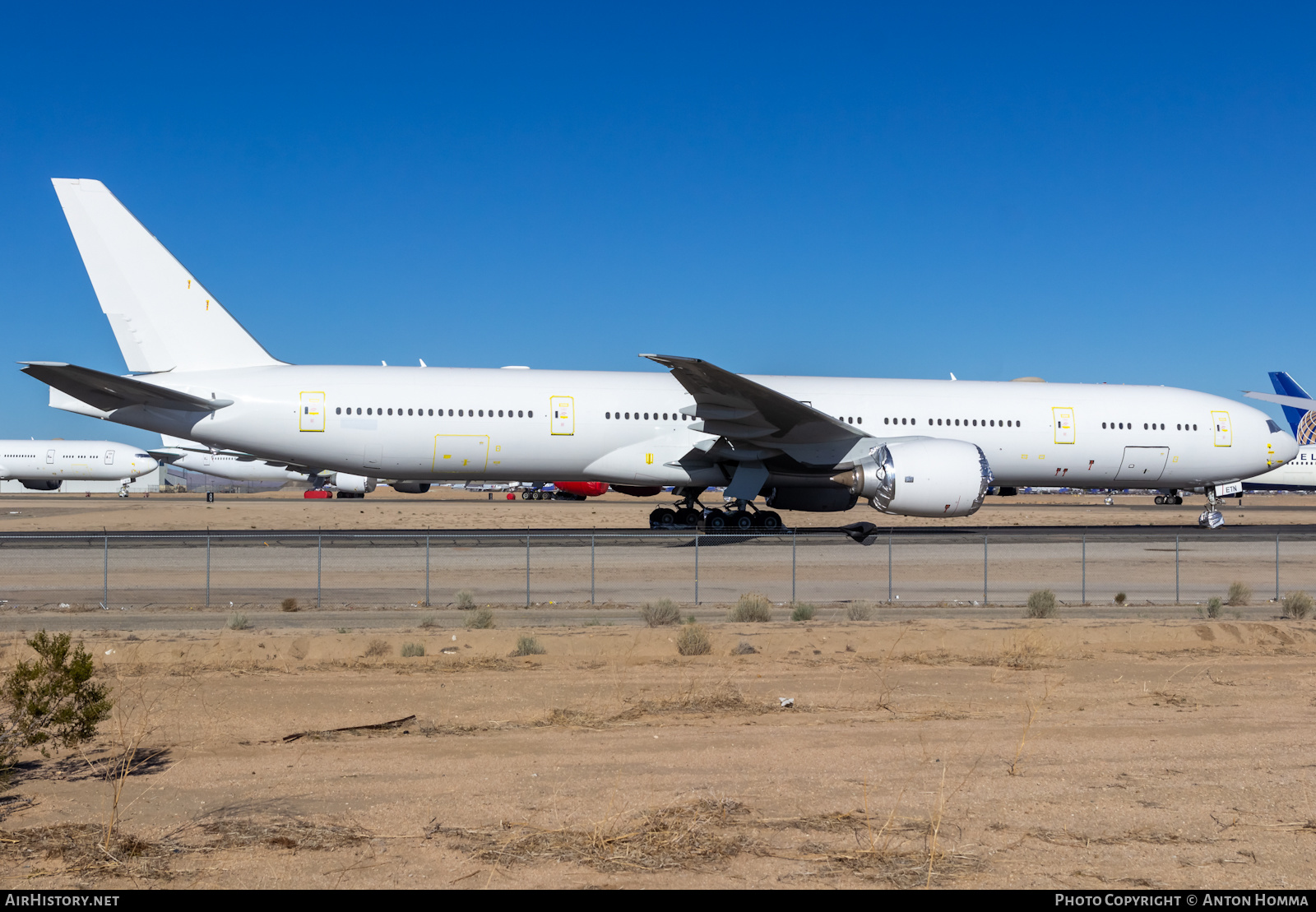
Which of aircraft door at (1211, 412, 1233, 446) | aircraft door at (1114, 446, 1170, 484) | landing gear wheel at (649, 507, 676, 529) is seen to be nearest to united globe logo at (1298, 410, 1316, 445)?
aircraft door at (1211, 412, 1233, 446)

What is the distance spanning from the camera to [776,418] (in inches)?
887

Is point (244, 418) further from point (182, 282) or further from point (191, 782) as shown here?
point (191, 782)

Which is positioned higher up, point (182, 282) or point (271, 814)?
point (182, 282)

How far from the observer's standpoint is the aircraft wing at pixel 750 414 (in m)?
21.5

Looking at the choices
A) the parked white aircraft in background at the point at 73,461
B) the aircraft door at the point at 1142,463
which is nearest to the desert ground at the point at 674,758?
the aircraft door at the point at 1142,463

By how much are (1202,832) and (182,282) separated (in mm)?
24257

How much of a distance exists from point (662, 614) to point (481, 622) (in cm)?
266

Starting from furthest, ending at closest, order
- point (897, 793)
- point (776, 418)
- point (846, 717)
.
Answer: point (776, 418), point (846, 717), point (897, 793)

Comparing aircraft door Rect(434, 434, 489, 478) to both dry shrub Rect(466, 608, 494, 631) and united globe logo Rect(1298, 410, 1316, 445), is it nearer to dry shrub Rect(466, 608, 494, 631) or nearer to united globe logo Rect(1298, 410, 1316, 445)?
dry shrub Rect(466, 608, 494, 631)

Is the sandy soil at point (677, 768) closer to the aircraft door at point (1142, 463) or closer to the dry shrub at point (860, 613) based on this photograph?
the dry shrub at point (860, 613)

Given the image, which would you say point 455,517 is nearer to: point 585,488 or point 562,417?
point 585,488

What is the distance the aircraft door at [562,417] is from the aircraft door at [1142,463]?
1504 centimetres

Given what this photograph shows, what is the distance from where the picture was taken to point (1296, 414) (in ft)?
309
